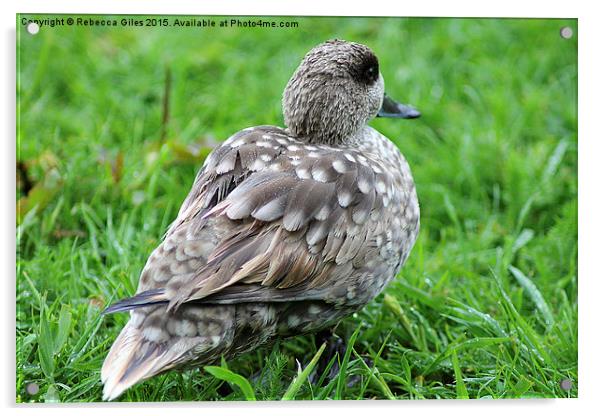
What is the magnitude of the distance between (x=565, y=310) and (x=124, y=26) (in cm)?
176

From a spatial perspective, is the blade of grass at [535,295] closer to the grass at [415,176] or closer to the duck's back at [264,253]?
the grass at [415,176]

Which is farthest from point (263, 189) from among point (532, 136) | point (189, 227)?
point (532, 136)

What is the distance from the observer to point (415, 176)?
3705 mm

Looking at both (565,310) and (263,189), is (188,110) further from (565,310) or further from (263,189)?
(565,310)

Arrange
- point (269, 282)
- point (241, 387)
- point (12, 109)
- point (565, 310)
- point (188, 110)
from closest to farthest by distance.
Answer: point (269, 282)
point (241, 387)
point (12, 109)
point (565, 310)
point (188, 110)

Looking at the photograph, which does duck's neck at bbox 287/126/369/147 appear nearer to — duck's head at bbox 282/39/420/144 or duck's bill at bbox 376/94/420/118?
duck's head at bbox 282/39/420/144

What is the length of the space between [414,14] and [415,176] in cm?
77

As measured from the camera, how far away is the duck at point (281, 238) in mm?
2381

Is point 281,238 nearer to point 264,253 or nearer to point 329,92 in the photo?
point 264,253

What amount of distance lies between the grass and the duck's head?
0.60 meters

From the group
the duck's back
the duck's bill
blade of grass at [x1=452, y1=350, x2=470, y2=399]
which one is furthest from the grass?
the duck's bill

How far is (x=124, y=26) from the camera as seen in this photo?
3.14 meters

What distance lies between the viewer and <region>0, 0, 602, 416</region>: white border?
274cm

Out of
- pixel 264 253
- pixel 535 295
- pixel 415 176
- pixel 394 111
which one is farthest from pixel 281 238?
pixel 415 176
